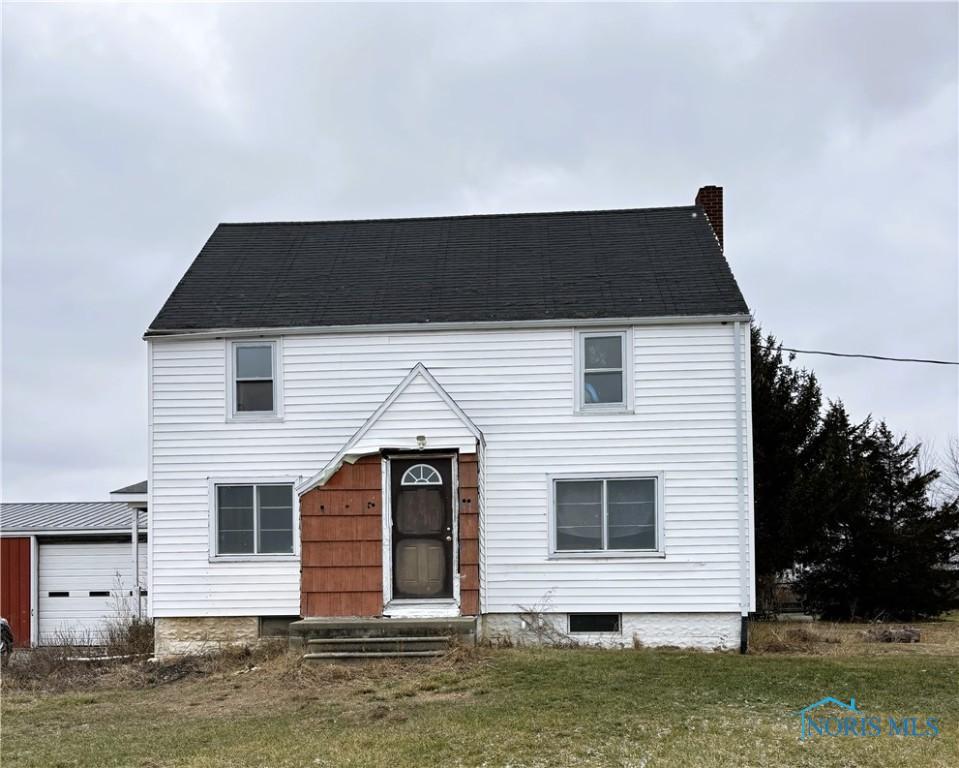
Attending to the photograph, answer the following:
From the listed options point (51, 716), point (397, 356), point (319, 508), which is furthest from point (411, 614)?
point (51, 716)

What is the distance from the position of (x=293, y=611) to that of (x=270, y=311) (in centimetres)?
472

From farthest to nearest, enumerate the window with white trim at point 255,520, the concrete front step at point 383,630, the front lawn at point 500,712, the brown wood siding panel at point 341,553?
the window with white trim at point 255,520 < the brown wood siding panel at point 341,553 < the concrete front step at point 383,630 < the front lawn at point 500,712

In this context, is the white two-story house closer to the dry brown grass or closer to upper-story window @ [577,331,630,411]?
upper-story window @ [577,331,630,411]

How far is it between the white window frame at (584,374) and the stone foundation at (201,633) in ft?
19.8

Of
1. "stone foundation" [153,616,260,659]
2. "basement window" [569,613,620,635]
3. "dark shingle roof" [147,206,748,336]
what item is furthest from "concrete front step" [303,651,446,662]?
"dark shingle roof" [147,206,748,336]

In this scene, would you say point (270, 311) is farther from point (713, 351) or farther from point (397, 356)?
point (713, 351)

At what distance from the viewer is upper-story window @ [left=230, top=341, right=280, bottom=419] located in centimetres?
1752

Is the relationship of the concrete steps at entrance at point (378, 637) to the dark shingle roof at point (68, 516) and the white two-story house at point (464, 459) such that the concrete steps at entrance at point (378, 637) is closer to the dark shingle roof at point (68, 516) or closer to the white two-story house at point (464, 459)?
the white two-story house at point (464, 459)

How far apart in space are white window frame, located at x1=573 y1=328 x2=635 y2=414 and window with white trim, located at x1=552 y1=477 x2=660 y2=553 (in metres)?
1.08

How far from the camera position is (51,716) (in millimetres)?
12922

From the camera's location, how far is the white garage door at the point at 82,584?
22.9m

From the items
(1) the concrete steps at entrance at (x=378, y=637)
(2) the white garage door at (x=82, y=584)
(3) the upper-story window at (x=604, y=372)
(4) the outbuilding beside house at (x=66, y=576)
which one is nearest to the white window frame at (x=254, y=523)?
(1) the concrete steps at entrance at (x=378, y=637)

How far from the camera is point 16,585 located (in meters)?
23.1

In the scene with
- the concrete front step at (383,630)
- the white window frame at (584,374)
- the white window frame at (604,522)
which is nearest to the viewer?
the concrete front step at (383,630)
